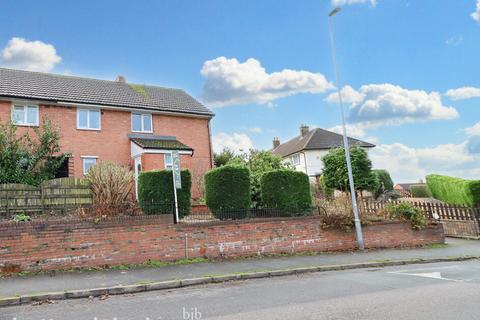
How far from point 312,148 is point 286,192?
28.2 m

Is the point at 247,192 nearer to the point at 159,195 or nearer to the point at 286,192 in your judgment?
the point at 286,192

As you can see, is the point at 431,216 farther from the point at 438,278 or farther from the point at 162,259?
the point at 162,259

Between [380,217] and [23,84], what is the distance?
68.4ft

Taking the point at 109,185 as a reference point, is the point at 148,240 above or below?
below

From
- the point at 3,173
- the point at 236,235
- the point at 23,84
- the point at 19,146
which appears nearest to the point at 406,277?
the point at 236,235

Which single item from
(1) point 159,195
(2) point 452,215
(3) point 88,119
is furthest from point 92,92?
(2) point 452,215

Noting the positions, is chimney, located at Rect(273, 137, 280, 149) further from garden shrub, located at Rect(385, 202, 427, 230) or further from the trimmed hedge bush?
garden shrub, located at Rect(385, 202, 427, 230)

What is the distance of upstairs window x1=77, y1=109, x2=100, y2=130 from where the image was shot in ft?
69.5

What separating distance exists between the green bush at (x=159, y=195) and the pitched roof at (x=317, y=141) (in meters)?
29.5

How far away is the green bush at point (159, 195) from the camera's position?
10992mm

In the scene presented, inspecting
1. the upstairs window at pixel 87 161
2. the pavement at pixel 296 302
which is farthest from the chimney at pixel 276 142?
the pavement at pixel 296 302

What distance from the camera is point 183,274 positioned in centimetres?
877

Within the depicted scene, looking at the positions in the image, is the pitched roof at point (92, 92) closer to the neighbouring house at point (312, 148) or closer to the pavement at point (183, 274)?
the pavement at point (183, 274)

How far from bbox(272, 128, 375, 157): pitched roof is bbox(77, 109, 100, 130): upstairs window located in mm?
24191
